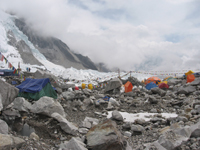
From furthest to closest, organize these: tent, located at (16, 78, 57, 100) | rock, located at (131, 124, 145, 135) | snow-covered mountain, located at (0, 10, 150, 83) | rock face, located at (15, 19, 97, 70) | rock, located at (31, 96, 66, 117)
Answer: rock face, located at (15, 19, 97, 70), snow-covered mountain, located at (0, 10, 150, 83), tent, located at (16, 78, 57, 100), rock, located at (31, 96, 66, 117), rock, located at (131, 124, 145, 135)

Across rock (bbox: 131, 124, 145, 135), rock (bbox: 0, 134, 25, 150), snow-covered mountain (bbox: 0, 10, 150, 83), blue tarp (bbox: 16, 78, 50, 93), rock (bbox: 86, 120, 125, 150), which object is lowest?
rock (bbox: 131, 124, 145, 135)

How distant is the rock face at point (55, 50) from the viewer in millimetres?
107750

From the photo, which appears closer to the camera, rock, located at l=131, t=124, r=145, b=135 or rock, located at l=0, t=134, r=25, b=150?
rock, located at l=0, t=134, r=25, b=150

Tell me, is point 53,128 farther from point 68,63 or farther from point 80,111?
point 68,63

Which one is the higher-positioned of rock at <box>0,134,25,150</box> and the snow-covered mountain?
the snow-covered mountain

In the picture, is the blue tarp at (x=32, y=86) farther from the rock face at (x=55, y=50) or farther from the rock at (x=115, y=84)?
the rock face at (x=55, y=50)

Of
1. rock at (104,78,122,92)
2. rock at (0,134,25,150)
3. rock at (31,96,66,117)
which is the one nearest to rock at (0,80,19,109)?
rock at (31,96,66,117)

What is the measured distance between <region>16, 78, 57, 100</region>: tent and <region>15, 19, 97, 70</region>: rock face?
10665cm

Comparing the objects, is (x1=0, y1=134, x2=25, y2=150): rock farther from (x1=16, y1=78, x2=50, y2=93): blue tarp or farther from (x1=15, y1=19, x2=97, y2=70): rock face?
(x1=15, y1=19, x2=97, y2=70): rock face

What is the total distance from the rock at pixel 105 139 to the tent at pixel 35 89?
758 cm

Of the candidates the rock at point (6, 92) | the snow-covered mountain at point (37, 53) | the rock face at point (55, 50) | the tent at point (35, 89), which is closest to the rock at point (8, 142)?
the rock at point (6, 92)

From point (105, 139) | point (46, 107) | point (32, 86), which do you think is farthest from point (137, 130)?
point (32, 86)

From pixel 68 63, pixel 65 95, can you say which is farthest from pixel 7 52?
pixel 65 95

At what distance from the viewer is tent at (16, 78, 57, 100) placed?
1088 centimetres
